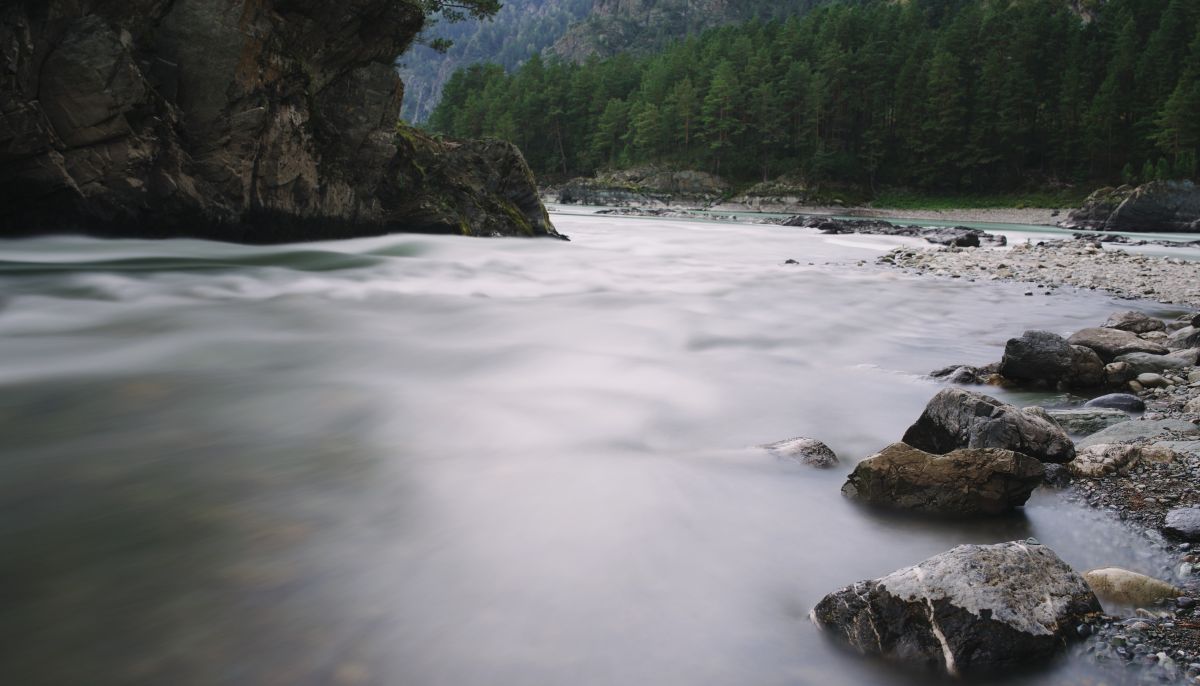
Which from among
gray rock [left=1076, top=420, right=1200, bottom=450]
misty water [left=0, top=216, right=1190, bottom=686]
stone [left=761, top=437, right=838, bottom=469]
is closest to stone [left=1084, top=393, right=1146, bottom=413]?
gray rock [left=1076, top=420, right=1200, bottom=450]

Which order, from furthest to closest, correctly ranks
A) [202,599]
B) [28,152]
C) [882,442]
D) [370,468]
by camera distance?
1. [28,152]
2. [882,442]
3. [370,468]
4. [202,599]

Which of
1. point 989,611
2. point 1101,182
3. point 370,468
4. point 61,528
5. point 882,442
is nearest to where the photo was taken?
point 989,611

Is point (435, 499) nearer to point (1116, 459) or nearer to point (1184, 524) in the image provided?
point (1184, 524)

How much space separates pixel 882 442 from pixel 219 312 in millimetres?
7434

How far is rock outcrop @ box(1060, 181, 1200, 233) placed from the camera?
3575 centimetres

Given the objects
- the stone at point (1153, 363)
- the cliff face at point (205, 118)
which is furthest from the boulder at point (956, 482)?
the cliff face at point (205, 118)

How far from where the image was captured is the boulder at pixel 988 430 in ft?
12.9

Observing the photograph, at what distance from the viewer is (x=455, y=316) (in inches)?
370

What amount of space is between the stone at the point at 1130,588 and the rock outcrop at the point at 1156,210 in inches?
1707

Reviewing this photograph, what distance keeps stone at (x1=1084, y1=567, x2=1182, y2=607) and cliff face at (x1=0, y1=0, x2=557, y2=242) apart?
11.8 meters

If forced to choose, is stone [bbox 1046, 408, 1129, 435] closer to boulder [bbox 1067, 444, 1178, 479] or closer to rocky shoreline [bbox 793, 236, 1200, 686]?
rocky shoreline [bbox 793, 236, 1200, 686]

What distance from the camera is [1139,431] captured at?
169 inches

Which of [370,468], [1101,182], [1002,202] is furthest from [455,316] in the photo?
[1101,182]

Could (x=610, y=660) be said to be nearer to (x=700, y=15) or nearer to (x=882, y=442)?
(x=882, y=442)
